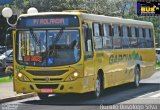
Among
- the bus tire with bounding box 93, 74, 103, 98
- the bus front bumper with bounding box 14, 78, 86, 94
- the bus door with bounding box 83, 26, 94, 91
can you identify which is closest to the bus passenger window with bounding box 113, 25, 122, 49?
the bus tire with bounding box 93, 74, 103, 98

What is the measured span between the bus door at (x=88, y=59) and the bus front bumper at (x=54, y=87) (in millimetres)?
416

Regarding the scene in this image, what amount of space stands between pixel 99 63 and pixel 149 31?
8731 mm

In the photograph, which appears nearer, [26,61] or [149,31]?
[26,61]

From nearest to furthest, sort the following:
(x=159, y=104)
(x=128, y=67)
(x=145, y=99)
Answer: (x=159, y=104), (x=145, y=99), (x=128, y=67)

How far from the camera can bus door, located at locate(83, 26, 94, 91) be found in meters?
18.1

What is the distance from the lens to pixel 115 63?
21.8 meters

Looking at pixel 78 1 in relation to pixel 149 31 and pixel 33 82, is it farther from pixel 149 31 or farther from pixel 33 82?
pixel 33 82

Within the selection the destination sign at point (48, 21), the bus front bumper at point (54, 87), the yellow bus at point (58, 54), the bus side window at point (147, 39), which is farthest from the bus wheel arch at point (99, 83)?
the bus side window at point (147, 39)

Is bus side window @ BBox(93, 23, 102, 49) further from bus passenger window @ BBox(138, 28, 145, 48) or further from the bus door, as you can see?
bus passenger window @ BBox(138, 28, 145, 48)

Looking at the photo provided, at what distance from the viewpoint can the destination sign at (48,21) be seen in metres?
18.1

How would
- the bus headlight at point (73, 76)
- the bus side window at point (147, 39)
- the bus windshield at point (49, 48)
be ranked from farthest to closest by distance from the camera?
the bus side window at point (147, 39), the bus windshield at point (49, 48), the bus headlight at point (73, 76)

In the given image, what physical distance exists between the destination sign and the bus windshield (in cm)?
20

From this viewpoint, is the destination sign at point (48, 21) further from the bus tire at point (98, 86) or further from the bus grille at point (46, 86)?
the bus tire at point (98, 86)

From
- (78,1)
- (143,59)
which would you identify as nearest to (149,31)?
(143,59)
